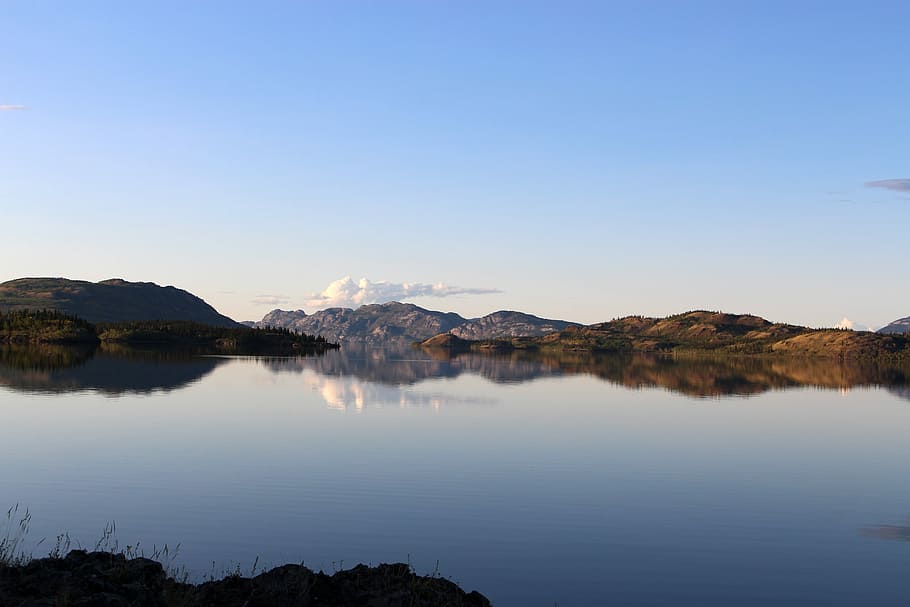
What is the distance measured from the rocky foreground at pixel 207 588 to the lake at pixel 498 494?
264cm

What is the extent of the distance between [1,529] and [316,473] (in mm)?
16496

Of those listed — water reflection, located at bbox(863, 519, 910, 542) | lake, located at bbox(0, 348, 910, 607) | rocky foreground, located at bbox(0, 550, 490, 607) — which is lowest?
water reflection, located at bbox(863, 519, 910, 542)

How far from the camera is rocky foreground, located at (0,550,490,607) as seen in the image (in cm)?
1878

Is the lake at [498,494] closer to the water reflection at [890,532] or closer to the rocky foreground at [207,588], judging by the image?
the water reflection at [890,532]

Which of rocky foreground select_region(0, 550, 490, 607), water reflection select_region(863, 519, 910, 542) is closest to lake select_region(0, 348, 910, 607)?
water reflection select_region(863, 519, 910, 542)

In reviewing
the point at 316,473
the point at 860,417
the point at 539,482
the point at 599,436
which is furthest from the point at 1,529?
the point at 860,417

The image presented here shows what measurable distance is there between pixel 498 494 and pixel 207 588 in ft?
62.9

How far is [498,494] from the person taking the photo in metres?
37.1

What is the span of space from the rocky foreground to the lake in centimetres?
264

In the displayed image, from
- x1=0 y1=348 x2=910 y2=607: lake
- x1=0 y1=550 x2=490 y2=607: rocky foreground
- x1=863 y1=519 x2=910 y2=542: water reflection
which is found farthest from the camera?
x1=863 y1=519 x2=910 y2=542: water reflection

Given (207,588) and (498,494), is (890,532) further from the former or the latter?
(207,588)

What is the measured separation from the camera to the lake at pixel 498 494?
2517 centimetres

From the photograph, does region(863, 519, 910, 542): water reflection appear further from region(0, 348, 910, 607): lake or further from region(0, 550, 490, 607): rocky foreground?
region(0, 550, 490, 607): rocky foreground

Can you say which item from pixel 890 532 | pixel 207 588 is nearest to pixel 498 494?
pixel 890 532
